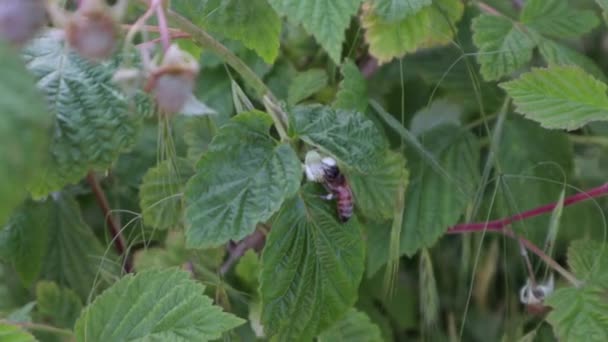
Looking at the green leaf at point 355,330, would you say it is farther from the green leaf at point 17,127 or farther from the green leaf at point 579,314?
the green leaf at point 17,127

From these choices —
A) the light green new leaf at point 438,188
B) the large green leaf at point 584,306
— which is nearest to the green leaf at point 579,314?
the large green leaf at point 584,306

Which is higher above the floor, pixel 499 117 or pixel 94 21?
pixel 94 21

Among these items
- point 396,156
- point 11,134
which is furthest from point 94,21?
point 396,156

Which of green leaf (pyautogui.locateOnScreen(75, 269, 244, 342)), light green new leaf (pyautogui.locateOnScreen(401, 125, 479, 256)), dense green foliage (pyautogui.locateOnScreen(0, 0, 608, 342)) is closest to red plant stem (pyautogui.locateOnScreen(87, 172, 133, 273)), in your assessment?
dense green foliage (pyautogui.locateOnScreen(0, 0, 608, 342))

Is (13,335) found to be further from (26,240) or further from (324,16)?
(324,16)

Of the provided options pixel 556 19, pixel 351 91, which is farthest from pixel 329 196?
pixel 556 19

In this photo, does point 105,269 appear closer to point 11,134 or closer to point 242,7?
point 242,7
